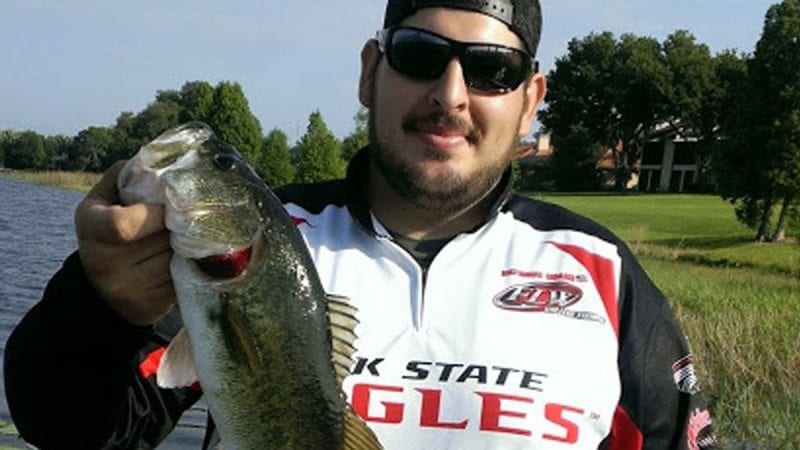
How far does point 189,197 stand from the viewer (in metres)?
2.01

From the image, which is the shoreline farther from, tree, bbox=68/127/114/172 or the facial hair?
the facial hair

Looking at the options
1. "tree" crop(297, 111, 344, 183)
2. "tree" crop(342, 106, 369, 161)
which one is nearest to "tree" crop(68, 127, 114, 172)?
"tree" crop(342, 106, 369, 161)

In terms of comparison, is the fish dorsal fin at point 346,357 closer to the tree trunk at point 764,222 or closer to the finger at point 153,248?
the finger at point 153,248

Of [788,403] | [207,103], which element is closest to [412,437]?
[788,403]

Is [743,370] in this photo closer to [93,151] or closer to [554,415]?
[554,415]

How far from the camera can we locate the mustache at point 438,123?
2795mm

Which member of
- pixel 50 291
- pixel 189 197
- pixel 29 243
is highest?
pixel 189 197

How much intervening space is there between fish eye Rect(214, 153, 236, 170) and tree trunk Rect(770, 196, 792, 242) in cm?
3195

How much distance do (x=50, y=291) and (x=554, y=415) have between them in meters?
1.36

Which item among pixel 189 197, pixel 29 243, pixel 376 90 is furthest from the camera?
pixel 29 243

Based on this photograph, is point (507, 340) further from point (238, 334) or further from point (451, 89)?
point (238, 334)

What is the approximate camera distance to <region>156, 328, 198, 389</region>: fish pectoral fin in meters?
2.11

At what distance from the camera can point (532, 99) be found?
3.18 meters

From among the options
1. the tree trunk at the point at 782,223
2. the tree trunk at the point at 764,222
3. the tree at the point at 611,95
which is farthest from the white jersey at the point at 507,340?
the tree at the point at 611,95
